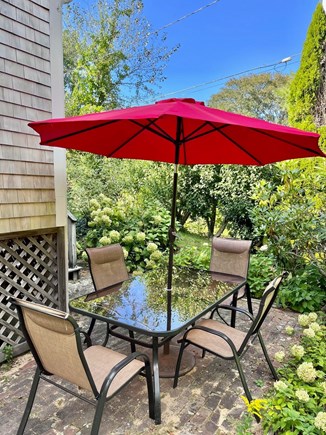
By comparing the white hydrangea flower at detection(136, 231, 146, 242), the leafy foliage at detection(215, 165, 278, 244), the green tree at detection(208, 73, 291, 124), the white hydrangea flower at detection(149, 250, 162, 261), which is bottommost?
the white hydrangea flower at detection(149, 250, 162, 261)

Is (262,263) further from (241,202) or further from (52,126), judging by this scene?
(52,126)

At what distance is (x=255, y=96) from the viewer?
658 inches

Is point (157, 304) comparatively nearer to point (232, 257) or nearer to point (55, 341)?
point (55, 341)

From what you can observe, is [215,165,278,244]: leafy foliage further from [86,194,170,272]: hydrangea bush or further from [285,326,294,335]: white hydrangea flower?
[285,326,294,335]: white hydrangea flower

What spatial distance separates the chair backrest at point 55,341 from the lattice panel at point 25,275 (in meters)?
1.26

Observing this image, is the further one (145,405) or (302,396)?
(145,405)

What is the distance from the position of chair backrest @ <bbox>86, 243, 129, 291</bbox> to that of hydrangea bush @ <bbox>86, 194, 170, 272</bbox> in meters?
1.41

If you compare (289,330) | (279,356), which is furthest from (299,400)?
(289,330)

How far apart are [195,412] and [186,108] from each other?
85.9 inches

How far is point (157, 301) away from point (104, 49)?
39.4ft

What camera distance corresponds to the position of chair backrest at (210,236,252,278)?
3.61 meters

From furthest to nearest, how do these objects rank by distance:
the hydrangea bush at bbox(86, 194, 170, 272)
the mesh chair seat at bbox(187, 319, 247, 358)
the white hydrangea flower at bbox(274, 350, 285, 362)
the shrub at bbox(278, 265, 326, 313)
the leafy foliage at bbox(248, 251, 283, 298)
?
the hydrangea bush at bbox(86, 194, 170, 272) → the leafy foliage at bbox(248, 251, 283, 298) → the shrub at bbox(278, 265, 326, 313) → the white hydrangea flower at bbox(274, 350, 285, 362) → the mesh chair seat at bbox(187, 319, 247, 358)

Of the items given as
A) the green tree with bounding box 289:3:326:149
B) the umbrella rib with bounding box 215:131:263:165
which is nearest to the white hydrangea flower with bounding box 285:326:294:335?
the umbrella rib with bounding box 215:131:263:165

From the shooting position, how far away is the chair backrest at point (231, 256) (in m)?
3.61
